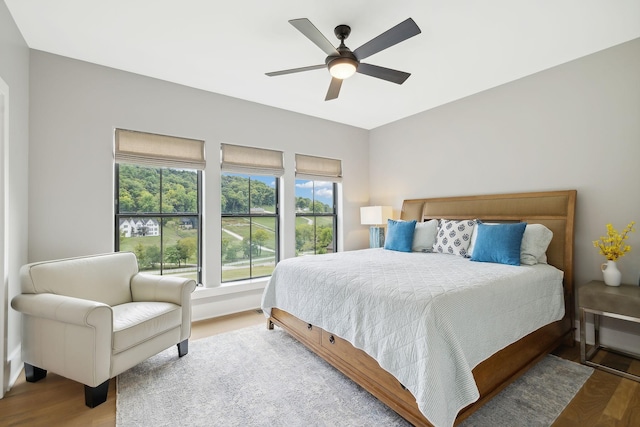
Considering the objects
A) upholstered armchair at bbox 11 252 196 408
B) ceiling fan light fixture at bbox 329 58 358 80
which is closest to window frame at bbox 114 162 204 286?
upholstered armchair at bbox 11 252 196 408

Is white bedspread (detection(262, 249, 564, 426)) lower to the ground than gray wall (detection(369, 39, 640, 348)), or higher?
lower

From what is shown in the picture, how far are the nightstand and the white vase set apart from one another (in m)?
0.04

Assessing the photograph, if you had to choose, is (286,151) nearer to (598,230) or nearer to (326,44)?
(326,44)

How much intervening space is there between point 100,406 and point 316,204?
343 cm

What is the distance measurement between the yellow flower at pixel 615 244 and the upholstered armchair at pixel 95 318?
360 centimetres

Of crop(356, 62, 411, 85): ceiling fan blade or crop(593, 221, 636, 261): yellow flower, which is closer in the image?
crop(356, 62, 411, 85): ceiling fan blade

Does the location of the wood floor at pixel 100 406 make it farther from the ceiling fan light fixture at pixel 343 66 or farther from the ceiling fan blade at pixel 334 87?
the ceiling fan blade at pixel 334 87

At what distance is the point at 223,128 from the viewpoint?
145 inches

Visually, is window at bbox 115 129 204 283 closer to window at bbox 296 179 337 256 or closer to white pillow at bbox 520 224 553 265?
window at bbox 296 179 337 256

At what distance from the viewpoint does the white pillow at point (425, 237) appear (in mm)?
3592

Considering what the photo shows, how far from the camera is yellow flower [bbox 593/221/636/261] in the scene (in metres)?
2.46

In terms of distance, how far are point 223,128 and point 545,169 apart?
3.71 meters

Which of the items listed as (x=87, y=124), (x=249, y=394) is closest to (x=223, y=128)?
(x=87, y=124)

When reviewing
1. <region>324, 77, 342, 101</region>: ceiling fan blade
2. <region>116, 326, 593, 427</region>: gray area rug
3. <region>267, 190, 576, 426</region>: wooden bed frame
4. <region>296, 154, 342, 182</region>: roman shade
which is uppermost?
<region>324, 77, 342, 101</region>: ceiling fan blade
